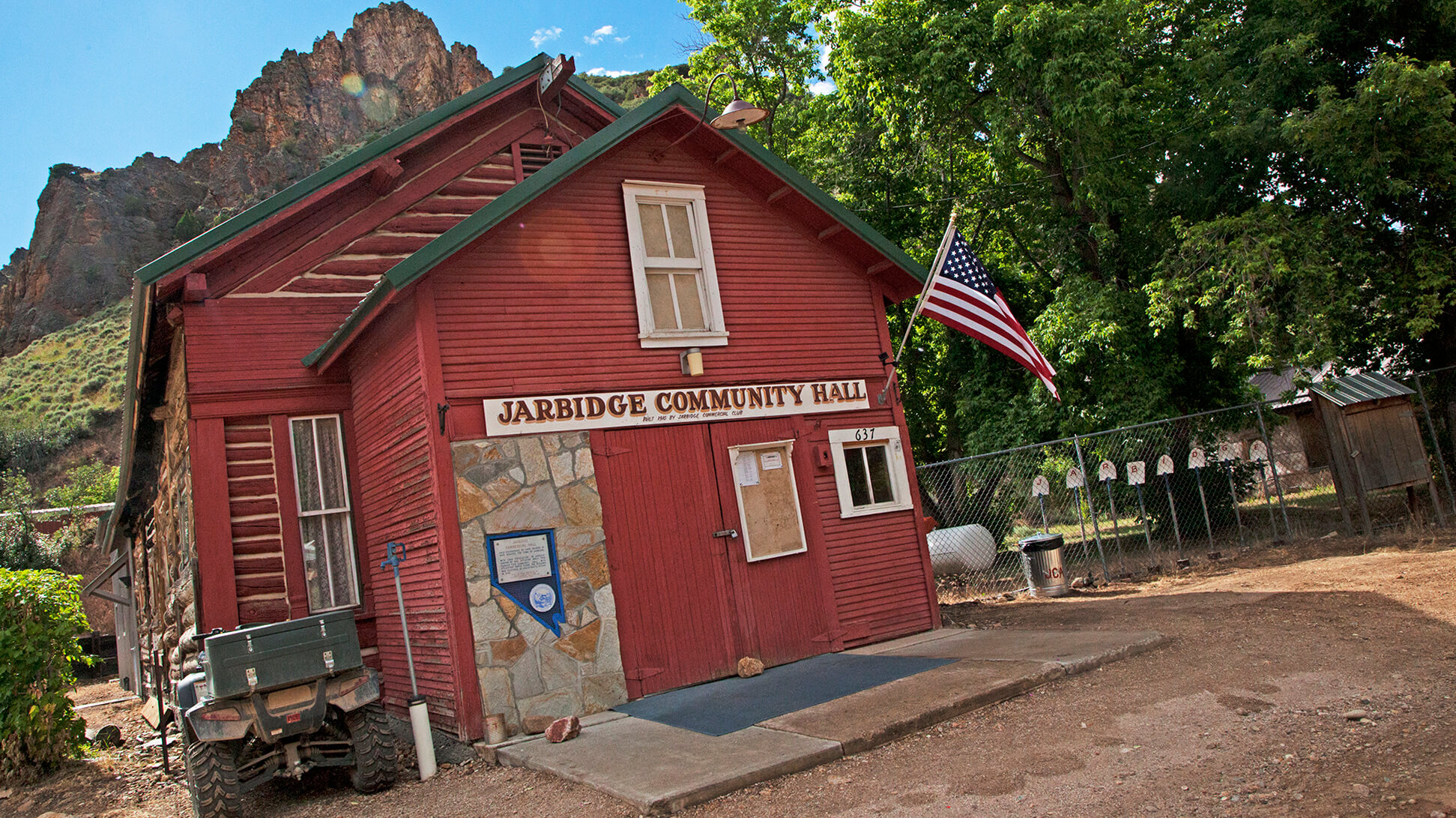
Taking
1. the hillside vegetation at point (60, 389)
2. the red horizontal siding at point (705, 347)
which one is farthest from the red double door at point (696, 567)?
the hillside vegetation at point (60, 389)

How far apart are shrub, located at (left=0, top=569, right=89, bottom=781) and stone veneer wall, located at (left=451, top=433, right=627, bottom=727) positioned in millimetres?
5331

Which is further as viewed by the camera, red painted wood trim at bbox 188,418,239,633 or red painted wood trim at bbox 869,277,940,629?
red painted wood trim at bbox 869,277,940,629

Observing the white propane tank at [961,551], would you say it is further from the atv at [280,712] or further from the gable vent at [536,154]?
the atv at [280,712]

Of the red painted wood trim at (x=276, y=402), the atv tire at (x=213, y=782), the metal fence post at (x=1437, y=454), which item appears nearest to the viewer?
the atv tire at (x=213, y=782)

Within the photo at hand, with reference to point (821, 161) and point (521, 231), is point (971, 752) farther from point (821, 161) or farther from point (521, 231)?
point (821, 161)

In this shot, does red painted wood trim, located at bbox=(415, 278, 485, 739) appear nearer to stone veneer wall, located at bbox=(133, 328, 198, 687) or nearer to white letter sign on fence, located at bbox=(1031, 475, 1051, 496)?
stone veneer wall, located at bbox=(133, 328, 198, 687)

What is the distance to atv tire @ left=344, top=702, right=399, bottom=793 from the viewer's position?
737 centimetres

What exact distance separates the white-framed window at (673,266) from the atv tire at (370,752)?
14.6 ft

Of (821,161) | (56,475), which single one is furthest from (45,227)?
(821,161)

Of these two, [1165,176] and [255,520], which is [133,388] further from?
[1165,176]

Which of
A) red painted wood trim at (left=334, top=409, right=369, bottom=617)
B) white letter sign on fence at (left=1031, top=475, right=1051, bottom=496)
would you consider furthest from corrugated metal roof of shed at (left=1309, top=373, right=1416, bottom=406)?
red painted wood trim at (left=334, top=409, right=369, bottom=617)

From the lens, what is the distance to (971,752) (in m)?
6.18

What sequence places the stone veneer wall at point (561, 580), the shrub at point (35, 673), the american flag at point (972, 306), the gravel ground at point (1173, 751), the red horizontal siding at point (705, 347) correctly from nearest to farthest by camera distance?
the gravel ground at point (1173, 751) < the stone veneer wall at point (561, 580) < the red horizontal siding at point (705, 347) < the shrub at point (35, 673) < the american flag at point (972, 306)

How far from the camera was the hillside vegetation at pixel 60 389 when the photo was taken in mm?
57875
